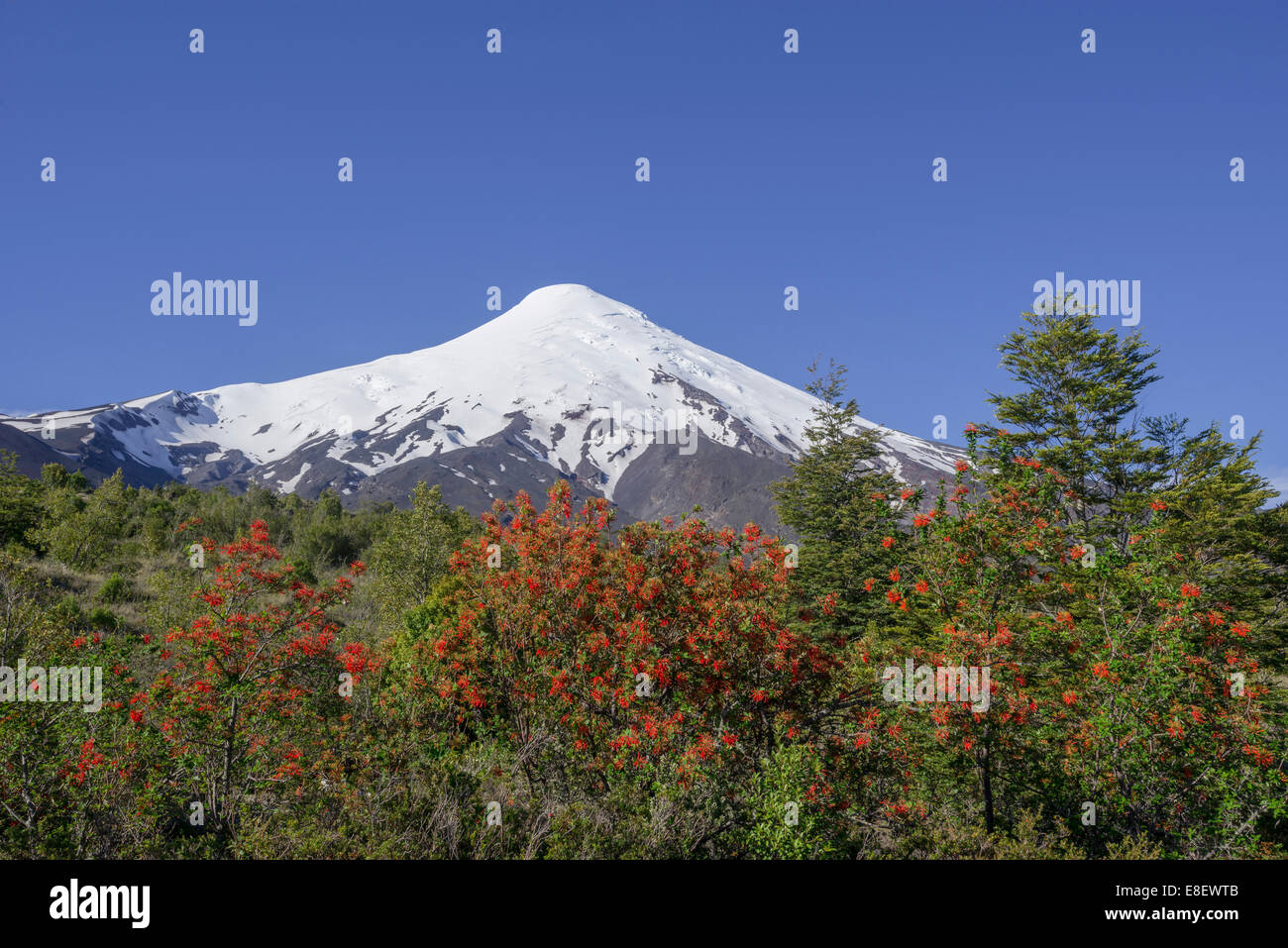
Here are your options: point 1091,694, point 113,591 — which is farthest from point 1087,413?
point 113,591

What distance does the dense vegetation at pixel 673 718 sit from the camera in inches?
310

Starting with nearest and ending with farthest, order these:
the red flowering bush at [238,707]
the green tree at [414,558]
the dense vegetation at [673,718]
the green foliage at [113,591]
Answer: the dense vegetation at [673,718] < the red flowering bush at [238,707] < the green tree at [414,558] < the green foliage at [113,591]

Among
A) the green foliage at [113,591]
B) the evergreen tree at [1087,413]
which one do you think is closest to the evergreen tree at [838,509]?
the evergreen tree at [1087,413]

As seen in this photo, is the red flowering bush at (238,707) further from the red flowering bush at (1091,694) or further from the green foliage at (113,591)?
the green foliage at (113,591)

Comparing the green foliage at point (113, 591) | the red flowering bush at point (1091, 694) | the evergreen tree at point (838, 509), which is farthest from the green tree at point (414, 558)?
the red flowering bush at point (1091, 694)

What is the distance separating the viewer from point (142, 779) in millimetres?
7926

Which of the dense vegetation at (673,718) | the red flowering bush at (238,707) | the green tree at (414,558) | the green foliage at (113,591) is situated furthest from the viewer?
the green foliage at (113,591)

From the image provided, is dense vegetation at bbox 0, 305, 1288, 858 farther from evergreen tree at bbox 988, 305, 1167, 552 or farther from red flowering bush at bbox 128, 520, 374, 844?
evergreen tree at bbox 988, 305, 1167, 552

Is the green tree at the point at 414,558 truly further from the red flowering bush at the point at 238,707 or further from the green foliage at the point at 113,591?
the red flowering bush at the point at 238,707

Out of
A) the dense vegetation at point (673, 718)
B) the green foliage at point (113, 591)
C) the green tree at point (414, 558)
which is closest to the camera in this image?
the dense vegetation at point (673, 718)

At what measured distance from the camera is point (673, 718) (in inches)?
354

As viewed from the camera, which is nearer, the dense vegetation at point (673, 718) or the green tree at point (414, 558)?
the dense vegetation at point (673, 718)
